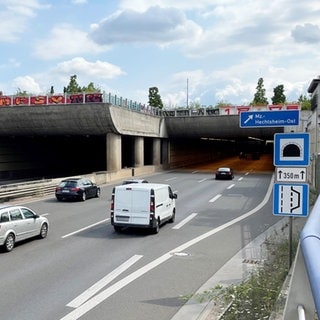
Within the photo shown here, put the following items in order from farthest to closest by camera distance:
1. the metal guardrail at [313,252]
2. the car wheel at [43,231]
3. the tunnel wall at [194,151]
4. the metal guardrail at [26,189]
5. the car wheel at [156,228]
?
1. the tunnel wall at [194,151]
2. the metal guardrail at [26,189]
3. the car wheel at [156,228]
4. the car wheel at [43,231]
5. the metal guardrail at [313,252]

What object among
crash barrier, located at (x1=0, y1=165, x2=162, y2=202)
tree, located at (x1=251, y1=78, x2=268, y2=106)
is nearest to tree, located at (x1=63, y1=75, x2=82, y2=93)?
tree, located at (x1=251, y1=78, x2=268, y2=106)

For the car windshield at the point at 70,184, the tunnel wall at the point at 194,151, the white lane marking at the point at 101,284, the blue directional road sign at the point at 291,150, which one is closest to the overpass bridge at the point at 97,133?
the tunnel wall at the point at 194,151

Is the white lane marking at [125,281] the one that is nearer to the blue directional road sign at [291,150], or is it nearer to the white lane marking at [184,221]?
the white lane marking at [184,221]

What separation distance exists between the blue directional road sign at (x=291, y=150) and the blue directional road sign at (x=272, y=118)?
0.67 meters

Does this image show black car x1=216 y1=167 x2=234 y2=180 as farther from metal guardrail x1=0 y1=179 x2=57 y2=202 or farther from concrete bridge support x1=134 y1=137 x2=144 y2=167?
metal guardrail x1=0 y1=179 x2=57 y2=202

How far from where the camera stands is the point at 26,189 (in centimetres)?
2886

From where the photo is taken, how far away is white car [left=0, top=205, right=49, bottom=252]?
13.6m

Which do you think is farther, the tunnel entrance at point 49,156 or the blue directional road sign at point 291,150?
the tunnel entrance at point 49,156

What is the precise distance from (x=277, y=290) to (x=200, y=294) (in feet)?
6.19

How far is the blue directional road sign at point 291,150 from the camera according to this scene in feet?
28.3

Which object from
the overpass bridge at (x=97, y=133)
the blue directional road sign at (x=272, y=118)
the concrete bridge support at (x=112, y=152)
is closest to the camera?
the blue directional road sign at (x=272, y=118)

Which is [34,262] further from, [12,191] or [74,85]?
[74,85]

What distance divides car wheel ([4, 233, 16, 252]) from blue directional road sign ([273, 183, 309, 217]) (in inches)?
339

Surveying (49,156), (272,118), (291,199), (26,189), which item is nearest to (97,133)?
(26,189)
